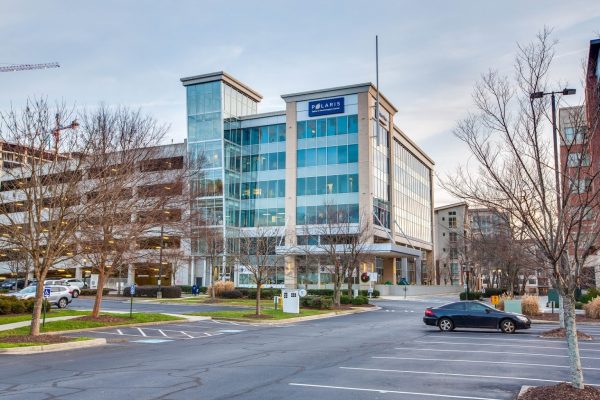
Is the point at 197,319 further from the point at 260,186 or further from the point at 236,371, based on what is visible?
the point at 260,186

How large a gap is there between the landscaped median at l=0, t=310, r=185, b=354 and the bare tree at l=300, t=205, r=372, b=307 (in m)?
15.6

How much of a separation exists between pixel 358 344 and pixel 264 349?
342 cm

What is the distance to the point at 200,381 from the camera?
11.6 meters

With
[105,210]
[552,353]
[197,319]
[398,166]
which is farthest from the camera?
[398,166]

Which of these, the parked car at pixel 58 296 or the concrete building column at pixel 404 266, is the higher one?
the concrete building column at pixel 404 266

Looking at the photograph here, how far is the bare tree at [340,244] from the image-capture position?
4153 centimetres

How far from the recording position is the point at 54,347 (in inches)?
685

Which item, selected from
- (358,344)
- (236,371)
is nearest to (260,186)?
(358,344)

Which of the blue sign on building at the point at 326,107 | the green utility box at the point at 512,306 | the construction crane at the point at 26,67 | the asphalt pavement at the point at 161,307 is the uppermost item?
the construction crane at the point at 26,67

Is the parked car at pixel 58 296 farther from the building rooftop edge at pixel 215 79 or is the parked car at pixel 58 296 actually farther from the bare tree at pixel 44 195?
the building rooftop edge at pixel 215 79

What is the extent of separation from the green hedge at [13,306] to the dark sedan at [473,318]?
20.4m

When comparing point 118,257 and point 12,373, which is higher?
point 118,257

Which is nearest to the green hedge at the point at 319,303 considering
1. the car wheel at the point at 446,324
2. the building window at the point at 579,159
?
the car wheel at the point at 446,324

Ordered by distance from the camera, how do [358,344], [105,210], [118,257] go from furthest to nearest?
[118,257] → [105,210] → [358,344]
